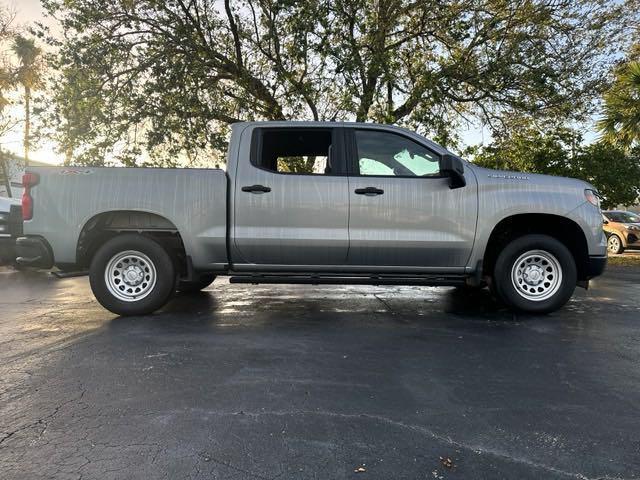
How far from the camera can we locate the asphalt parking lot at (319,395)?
2.22 m

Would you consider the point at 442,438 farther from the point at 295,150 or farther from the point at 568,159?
the point at 568,159

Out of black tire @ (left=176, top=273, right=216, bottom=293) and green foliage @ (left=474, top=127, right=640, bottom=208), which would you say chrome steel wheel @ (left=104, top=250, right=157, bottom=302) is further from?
green foliage @ (left=474, top=127, right=640, bottom=208)

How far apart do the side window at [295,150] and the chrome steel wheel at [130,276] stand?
5.58 feet

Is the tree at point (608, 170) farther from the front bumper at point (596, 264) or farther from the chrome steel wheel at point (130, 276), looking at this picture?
the chrome steel wheel at point (130, 276)

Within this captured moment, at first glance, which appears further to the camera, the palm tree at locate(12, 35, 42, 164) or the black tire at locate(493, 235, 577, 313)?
the palm tree at locate(12, 35, 42, 164)

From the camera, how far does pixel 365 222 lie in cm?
488

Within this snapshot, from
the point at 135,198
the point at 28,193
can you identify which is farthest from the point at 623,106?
the point at 28,193

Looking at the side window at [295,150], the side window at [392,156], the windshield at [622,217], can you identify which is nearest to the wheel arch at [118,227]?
the side window at [295,150]

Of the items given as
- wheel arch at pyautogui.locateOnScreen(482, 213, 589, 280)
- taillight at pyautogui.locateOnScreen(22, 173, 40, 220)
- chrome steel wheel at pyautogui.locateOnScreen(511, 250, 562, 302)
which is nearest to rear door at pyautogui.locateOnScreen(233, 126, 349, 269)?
wheel arch at pyautogui.locateOnScreen(482, 213, 589, 280)

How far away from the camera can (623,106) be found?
12.8 m

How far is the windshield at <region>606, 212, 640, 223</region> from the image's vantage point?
15.6 metres

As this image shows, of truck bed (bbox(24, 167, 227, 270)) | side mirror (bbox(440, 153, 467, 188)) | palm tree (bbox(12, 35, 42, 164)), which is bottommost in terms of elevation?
truck bed (bbox(24, 167, 227, 270))

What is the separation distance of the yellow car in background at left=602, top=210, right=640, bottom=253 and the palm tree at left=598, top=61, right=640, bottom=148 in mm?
2972

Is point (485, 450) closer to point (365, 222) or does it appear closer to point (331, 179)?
point (365, 222)
